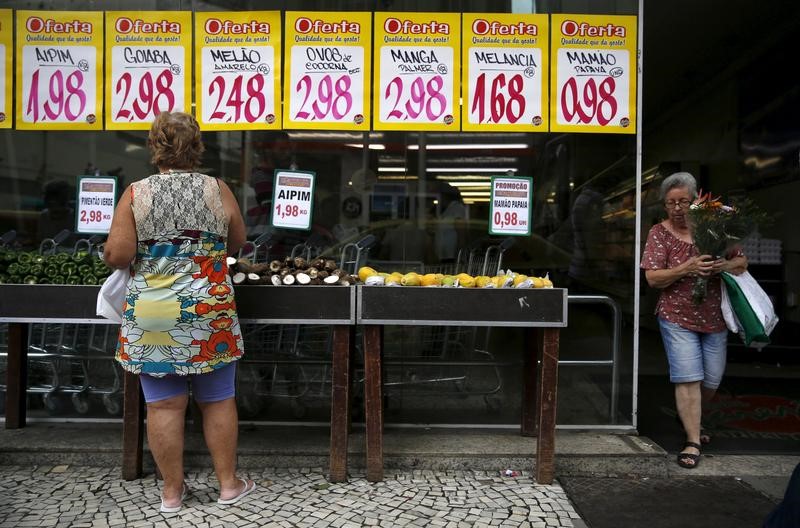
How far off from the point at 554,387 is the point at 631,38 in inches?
106

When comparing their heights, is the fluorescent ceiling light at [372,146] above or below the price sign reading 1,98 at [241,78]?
below

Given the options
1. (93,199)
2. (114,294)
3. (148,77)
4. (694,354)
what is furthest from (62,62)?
(694,354)

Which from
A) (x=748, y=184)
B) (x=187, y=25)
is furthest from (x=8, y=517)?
(x=748, y=184)

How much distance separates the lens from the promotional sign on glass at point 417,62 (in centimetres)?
468

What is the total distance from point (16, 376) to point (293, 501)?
7.51 ft

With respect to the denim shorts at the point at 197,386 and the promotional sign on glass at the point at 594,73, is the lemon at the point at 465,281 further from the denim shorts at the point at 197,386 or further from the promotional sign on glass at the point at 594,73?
the promotional sign on glass at the point at 594,73

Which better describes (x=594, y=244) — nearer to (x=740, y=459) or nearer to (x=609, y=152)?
(x=609, y=152)

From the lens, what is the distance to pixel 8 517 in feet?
10.5

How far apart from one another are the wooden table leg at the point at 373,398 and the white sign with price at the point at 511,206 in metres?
1.65

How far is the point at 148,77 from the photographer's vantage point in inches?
186

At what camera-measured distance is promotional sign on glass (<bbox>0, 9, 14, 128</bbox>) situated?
4.73 metres

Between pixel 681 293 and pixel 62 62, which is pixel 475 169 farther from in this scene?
pixel 62 62

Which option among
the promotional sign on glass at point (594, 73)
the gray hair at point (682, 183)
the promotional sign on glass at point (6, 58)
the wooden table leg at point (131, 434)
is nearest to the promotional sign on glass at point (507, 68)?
the promotional sign on glass at point (594, 73)

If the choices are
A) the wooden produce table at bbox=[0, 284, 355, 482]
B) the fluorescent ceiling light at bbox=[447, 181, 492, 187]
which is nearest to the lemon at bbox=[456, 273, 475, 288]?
the wooden produce table at bbox=[0, 284, 355, 482]
